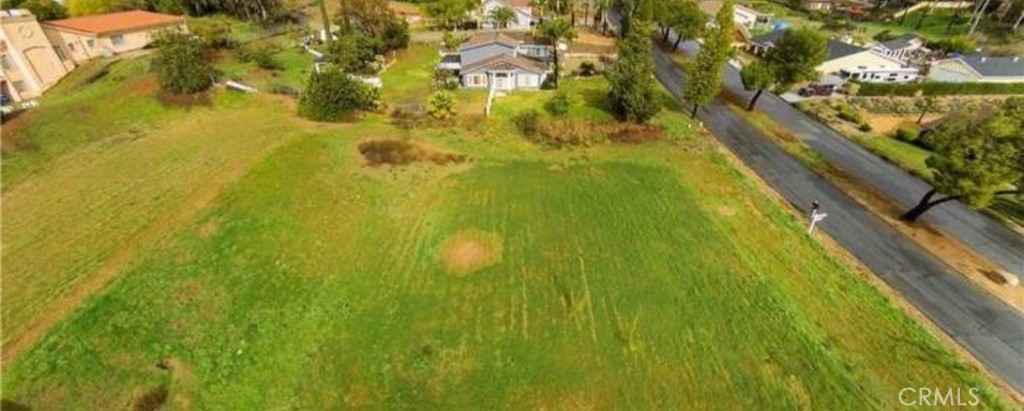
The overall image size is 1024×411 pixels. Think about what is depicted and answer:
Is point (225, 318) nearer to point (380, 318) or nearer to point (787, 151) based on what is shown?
point (380, 318)

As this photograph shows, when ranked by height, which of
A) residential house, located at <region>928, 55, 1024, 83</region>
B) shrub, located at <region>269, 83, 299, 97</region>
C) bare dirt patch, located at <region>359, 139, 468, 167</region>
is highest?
shrub, located at <region>269, 83, 299, 97</region>

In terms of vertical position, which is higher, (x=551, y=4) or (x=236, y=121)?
(x=551, y=4)

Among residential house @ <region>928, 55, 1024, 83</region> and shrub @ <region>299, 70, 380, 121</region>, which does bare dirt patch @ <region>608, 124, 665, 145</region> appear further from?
residential house @ <region>928, 55, 1024, 83</region>

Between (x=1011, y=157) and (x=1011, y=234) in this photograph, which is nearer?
(x=1011, y=157)

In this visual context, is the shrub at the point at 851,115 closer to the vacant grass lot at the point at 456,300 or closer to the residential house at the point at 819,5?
the vacant grass lot at the point at 456,300

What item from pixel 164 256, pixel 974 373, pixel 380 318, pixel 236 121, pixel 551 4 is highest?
pixel 551 4

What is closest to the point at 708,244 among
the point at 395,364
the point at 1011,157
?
the point at 1011,157

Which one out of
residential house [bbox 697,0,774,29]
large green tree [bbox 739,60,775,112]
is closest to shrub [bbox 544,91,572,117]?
large green tree [bbox 739,60,775,112]
